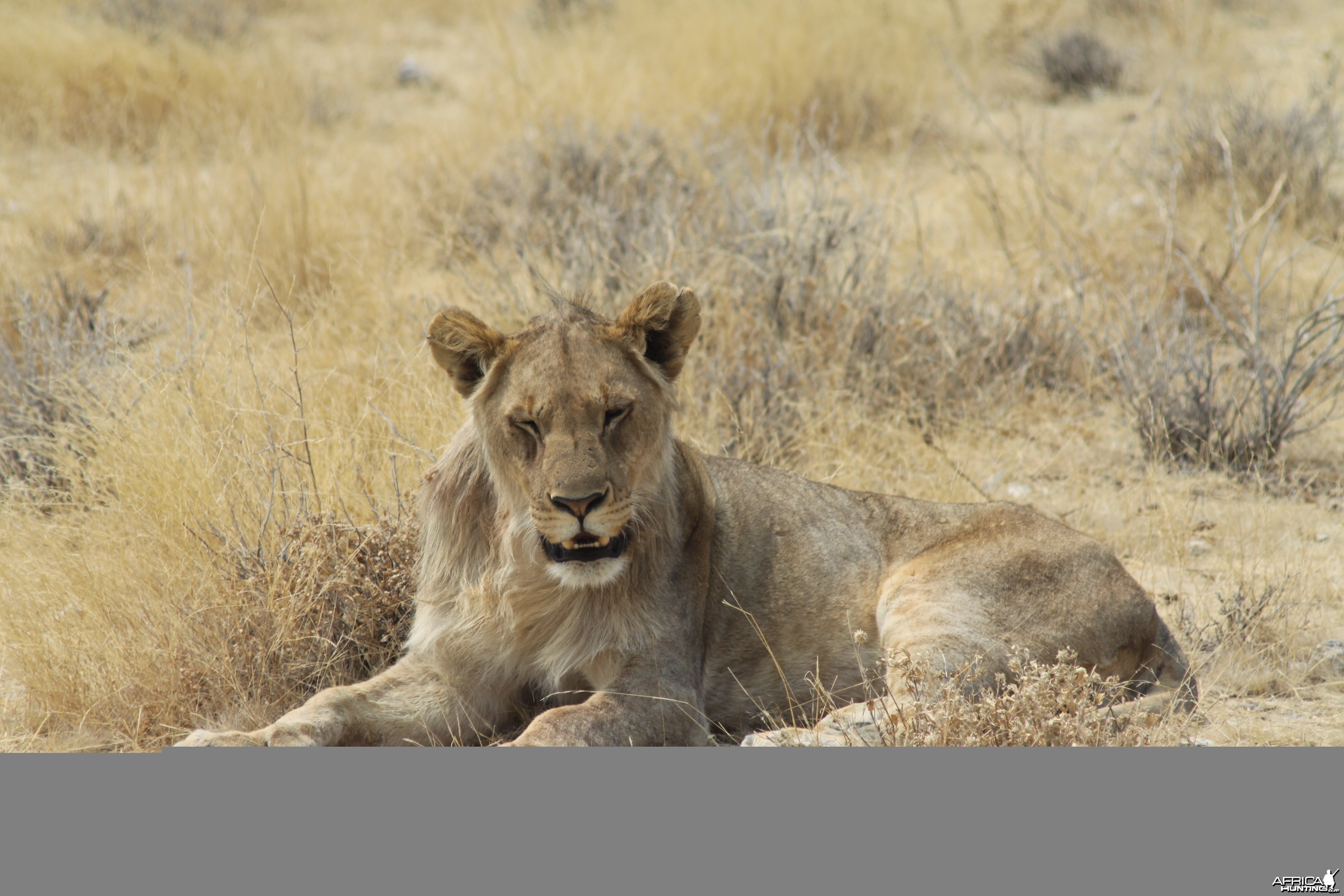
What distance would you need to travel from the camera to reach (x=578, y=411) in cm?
354

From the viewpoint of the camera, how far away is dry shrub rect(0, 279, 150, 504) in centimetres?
550

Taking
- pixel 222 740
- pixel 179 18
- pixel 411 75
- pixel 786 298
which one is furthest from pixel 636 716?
pixel 179 18

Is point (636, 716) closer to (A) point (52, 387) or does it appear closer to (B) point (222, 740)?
(B) point (222, 740)

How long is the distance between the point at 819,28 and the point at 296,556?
9704mm

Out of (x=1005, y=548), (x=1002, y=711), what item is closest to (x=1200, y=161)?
(x=1005, y=548)

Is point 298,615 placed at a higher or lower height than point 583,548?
lower

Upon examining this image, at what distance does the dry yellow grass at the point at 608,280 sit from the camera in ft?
14.4

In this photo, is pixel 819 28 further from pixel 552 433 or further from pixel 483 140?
pixel 552 433

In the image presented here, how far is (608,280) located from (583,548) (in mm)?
3781

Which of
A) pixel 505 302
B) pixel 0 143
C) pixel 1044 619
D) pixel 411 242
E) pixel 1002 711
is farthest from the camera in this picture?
pixel 0 143

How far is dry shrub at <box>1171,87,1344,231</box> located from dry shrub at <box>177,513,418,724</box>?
688 centimetres

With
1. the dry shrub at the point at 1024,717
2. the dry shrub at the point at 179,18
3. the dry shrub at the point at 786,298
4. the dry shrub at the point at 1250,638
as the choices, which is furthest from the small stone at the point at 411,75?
the dry shrub at the point at 1024,717

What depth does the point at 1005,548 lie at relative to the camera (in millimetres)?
4352

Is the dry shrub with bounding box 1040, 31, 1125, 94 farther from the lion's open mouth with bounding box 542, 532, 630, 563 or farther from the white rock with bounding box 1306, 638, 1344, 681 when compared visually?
the lion's open mouth with bounding box 542, 532, 630, 563
